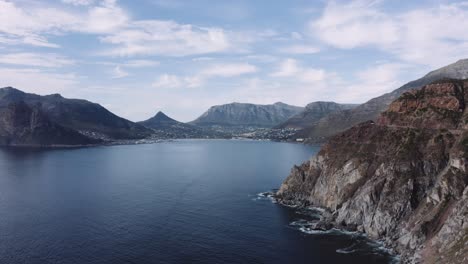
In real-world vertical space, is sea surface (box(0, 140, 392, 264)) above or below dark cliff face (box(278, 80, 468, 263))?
below

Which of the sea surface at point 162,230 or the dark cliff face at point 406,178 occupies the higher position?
the dark cliff face at point 406,178

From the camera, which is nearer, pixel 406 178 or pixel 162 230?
pixel 406 178

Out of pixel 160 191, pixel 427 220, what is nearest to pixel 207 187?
pixel 160 191

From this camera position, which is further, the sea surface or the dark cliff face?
the sea surface

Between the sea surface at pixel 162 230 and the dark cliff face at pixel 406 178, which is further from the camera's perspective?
the sea surface at pixel 162 230

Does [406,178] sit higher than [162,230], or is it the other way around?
[406,178]

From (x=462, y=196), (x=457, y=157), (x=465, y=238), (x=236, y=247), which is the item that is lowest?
(x=236, y=247)

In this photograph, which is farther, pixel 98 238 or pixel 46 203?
pixel 46 203

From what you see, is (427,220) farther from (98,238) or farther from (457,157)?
(98,238)
